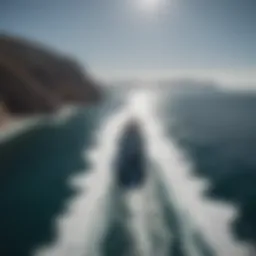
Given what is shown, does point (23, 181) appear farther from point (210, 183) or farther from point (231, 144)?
point (231, 144)

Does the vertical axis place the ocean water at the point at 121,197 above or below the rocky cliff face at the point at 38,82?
below

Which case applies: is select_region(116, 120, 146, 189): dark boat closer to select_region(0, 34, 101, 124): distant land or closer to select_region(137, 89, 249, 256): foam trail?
select_region(137, 89, 249, 256): foam trail

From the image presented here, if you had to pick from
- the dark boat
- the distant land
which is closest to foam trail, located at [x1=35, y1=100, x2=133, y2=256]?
the dark boat

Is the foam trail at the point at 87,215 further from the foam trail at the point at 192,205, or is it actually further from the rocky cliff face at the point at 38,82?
the rocky cliff face at the point at 38,82

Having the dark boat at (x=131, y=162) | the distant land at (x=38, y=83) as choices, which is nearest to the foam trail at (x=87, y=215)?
the dark boat at (x=131, y=162)

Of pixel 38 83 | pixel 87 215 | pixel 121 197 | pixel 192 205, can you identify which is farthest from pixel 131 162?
pixel 38 83

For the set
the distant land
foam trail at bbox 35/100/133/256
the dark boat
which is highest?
the distant land
